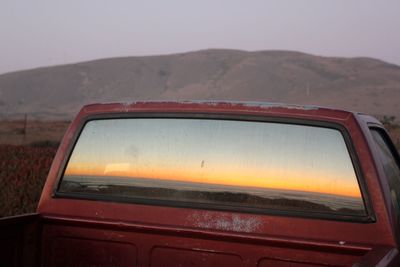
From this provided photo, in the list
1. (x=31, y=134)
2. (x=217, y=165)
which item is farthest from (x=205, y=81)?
(x=217, y=165)

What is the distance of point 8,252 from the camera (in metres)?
3.49

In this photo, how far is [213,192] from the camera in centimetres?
330

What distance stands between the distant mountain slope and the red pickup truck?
77685 mm

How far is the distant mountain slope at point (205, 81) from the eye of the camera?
3563 inches

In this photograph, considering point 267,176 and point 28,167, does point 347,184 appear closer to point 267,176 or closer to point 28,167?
point 267,176

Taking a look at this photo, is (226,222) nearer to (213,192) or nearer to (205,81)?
(213,192)

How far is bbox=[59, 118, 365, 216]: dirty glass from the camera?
3143 millimetres

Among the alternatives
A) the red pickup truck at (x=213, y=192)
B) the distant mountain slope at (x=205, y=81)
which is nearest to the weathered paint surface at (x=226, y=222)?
the red pickup truck at (x=213, y=192)

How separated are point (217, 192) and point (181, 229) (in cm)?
24

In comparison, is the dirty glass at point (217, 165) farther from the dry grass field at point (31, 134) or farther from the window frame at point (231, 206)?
the dry grass field at point (31, 134)

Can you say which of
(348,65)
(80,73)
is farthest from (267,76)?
(80,73)

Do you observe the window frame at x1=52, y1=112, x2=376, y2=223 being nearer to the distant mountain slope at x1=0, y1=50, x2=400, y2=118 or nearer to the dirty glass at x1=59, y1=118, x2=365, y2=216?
the dirty glass at x1=59, y1=118, x2=365, y2=216

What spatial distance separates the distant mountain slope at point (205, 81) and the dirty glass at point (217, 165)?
7767cm

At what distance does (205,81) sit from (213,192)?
107480mm
